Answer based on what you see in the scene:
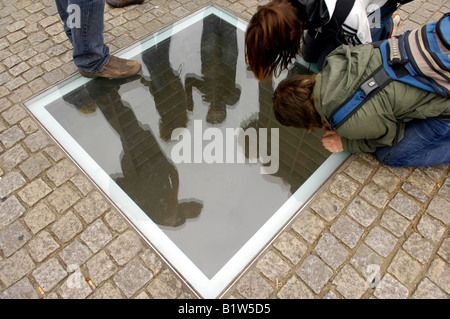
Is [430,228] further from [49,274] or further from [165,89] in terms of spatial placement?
[49,274]

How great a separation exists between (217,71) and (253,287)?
2.20 meters

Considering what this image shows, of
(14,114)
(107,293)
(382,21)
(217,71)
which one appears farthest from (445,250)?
(14,114)

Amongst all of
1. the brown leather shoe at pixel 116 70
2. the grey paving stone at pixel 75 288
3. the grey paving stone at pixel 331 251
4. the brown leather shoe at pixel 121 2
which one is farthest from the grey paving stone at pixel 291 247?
the brown leather shoe at pixel 121 2

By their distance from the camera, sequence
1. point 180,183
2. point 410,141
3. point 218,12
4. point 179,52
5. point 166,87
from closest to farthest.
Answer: point 410,141, point 180,183, point 166,87, point 179,52, point 218,12

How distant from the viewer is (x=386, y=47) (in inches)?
84.5

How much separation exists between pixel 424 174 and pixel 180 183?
6.78ft

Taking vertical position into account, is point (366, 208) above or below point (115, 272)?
above

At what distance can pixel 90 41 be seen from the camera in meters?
2.89

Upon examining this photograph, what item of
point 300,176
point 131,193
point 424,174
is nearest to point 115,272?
point 131,193

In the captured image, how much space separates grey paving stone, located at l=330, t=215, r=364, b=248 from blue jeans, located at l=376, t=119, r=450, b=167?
64cm

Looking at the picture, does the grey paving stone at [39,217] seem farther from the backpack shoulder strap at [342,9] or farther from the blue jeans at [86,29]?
the backpack shoulder strap at [342,9]

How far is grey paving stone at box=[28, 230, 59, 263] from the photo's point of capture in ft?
7.40
